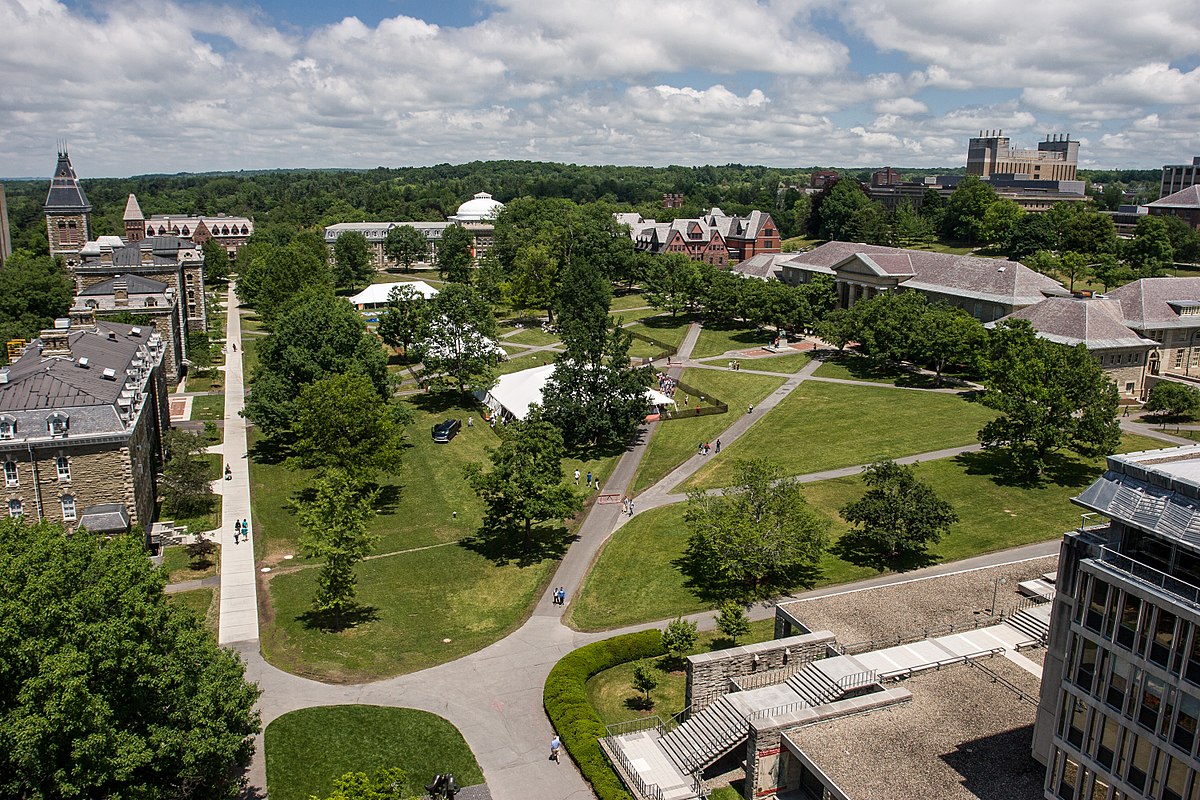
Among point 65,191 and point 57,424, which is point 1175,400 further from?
point 65,191

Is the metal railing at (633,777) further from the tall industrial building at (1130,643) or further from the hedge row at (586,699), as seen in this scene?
the tall industrial building at (1130,643)

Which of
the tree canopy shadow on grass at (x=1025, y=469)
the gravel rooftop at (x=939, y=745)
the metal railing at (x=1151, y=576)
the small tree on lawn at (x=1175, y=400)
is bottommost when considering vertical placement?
the gravel rooftop at (x=939, y=745)

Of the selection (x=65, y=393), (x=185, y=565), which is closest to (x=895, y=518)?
(x=185, y=565)

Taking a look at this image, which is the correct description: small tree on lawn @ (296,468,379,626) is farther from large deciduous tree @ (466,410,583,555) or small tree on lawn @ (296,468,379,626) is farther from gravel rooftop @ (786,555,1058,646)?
gravel rooftop @ (786,555,1058,646)

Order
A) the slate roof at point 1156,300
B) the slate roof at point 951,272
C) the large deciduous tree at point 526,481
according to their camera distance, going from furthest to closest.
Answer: the slate roof at point 951,272
the slate roof at point 1156,300
the large deciduous tree at point 526,481

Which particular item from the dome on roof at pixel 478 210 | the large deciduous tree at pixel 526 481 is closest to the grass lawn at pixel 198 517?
the large deciduous tree at pixel 526 481

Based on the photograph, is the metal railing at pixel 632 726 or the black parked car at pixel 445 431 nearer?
the metal railing at pixel 632 726

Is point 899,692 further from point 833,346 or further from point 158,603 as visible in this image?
point 833,346
